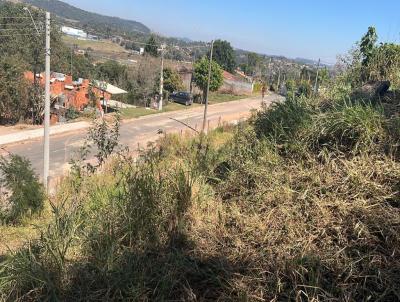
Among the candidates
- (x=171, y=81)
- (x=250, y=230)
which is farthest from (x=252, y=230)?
(x=171, y=81)

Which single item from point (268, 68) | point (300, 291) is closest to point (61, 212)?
point (300, 291)

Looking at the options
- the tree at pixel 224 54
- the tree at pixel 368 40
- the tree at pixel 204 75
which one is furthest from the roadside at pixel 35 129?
the tree at pixel 224 54

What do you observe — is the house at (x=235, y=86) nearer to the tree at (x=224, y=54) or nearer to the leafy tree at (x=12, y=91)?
the tree at (x=224, y=54)

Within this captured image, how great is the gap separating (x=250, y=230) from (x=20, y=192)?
252 inches

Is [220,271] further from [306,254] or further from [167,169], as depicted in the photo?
[167,169]

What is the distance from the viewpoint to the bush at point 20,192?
25.7 ft

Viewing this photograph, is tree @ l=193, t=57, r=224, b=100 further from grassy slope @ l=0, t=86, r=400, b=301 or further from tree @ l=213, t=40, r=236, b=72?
grassy slope @ l=0, t=86, r=400, b=301

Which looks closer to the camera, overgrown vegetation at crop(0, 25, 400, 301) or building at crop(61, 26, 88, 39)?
overgrown vegetation at crop(0, 25, 400, 301)

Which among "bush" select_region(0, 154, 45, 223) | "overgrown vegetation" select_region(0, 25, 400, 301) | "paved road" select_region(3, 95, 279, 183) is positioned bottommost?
"paved road" select_region(3, 95, 279, 183)

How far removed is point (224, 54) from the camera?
102500 millimetres

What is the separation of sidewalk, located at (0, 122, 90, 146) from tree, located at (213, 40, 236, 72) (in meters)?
71.9

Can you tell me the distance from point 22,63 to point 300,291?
33975mm

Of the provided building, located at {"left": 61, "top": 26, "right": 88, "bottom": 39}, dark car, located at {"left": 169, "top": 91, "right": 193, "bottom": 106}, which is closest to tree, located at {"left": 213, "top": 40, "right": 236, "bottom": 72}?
dark car, located at {"left": 169, "top": 91, "right": 193, "bottom": 106}

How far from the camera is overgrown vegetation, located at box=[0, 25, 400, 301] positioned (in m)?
2.81
